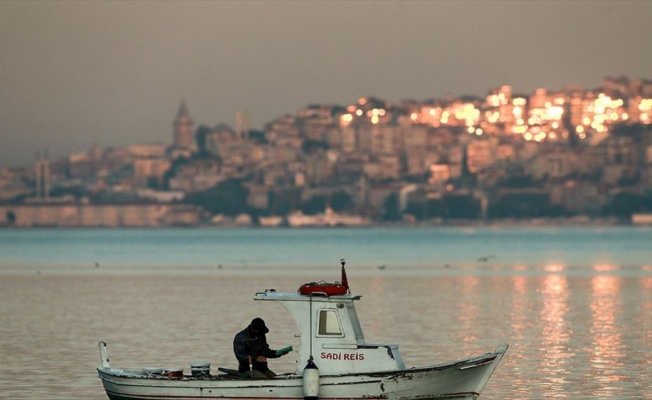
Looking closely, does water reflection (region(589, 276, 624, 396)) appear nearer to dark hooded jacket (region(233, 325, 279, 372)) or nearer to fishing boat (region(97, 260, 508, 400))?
fishing boat (region(97, 260, 508, 400))

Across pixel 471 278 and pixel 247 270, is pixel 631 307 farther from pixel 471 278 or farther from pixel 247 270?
pixel 247 270

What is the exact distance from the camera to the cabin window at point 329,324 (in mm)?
23016

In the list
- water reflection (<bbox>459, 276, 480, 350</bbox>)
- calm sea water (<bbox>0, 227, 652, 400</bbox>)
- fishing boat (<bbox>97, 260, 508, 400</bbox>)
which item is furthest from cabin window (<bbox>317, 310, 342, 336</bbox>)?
water reflection (<bbox>459, 276, 480, 350</bbox>)

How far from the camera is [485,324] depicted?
135ft

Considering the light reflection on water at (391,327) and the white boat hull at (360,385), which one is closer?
the white boat hull at (360,385)

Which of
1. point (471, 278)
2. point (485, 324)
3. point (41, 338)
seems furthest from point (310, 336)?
point (471, 278)

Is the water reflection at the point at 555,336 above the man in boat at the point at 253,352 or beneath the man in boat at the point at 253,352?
beneath

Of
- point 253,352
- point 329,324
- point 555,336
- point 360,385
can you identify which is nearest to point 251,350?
point 253,352

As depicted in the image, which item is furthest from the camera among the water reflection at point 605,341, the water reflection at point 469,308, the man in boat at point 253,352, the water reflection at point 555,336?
the water reflection at point 469,308

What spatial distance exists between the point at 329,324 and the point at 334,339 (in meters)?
0.22

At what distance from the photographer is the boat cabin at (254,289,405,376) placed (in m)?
22.7

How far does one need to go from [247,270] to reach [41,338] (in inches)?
1714

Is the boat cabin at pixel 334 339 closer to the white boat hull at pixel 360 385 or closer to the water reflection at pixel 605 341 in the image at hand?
the white boat hull at pixel 360 385

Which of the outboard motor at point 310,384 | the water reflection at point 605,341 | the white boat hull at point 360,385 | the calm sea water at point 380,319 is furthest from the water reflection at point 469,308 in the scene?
the outboard motor at point 310,384
